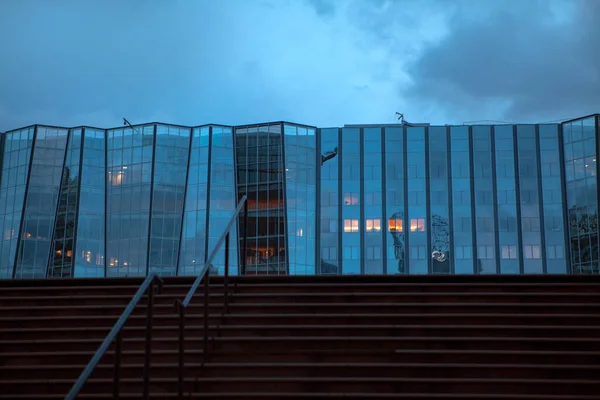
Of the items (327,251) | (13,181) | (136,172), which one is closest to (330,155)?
(327,251)

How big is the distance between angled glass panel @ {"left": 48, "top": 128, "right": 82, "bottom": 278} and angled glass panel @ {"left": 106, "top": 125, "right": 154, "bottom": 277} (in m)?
1.80

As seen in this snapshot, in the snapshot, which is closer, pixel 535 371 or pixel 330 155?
pixel 535 371

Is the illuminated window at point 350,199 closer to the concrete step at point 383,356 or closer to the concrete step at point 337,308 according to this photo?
the concrete step at point 337,308

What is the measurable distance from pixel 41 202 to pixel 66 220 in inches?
72.4

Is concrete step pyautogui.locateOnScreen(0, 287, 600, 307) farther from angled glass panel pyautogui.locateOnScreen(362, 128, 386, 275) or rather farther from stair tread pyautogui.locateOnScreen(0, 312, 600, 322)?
angled glass panel pyautogui.locateOnScreen(362, 128, 386, 275)

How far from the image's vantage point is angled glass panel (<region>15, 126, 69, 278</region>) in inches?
1537

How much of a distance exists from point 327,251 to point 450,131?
9531 mm

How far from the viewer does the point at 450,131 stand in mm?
40438

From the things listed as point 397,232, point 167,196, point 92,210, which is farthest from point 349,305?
point 92,210

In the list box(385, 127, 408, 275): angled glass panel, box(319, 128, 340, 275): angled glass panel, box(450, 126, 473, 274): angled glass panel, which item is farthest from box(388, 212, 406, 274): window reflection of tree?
box(319, 128, 340, 275): angled glass panel

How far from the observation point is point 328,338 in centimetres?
655

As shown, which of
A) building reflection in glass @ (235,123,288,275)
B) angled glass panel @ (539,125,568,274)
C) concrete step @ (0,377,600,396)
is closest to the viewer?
concrete step @ (0,377,600,396)

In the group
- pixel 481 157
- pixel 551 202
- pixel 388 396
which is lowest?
pixel 388 396

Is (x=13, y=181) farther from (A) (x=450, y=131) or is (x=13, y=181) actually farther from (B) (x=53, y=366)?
(B) (x=53, y=366)
